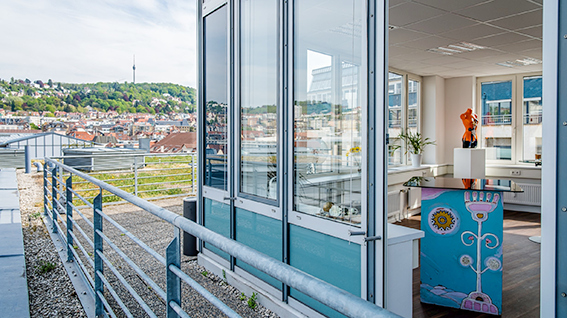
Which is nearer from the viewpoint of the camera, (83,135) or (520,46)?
(520,46)

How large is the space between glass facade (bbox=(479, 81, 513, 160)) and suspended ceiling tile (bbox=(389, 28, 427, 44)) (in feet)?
12.3

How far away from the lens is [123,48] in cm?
3306

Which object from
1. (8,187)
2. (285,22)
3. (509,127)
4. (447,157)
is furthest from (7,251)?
(509,127)

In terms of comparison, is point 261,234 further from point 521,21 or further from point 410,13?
point 521,21

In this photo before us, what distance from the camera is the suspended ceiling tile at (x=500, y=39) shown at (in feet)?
15.2

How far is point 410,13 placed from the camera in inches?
150

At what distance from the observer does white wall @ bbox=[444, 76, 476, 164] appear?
24.2ft

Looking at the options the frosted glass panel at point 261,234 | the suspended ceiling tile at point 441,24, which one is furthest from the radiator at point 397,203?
the frosted glass panel at point 261,234

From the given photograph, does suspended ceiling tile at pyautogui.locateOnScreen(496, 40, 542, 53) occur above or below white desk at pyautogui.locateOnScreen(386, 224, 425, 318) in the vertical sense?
above

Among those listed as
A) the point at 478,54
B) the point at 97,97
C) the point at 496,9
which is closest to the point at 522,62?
the point at 478,54

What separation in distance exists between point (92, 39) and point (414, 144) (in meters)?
31.5

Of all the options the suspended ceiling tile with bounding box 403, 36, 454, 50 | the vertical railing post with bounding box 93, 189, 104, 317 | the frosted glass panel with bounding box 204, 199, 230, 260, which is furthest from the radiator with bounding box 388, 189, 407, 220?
the vertical railing post with bounding box 93, 189, 104, 317

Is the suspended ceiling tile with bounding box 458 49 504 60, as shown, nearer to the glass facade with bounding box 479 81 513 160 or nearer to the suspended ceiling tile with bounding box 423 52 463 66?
the suspended ceiling tile with bounding box 423 52 463 66

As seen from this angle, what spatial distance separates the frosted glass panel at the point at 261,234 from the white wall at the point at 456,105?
586 centimetres
